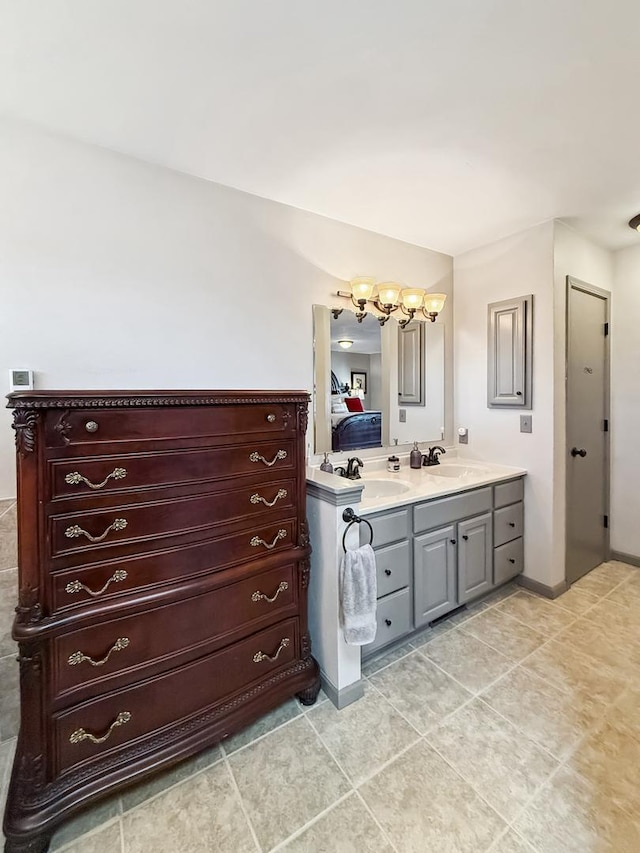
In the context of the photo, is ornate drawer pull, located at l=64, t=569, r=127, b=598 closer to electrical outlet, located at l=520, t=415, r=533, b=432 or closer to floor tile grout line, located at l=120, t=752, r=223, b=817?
floor tile grout line, located at l=120, t=752, r=223, b=817

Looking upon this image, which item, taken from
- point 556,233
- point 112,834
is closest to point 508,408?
point 556,233

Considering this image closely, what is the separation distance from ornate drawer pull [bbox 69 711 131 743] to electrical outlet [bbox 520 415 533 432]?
8.83ft

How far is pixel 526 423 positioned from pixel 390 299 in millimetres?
1301

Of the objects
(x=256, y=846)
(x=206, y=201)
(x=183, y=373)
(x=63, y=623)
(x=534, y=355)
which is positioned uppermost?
(x=206, y=201)

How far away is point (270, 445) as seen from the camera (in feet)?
5.04

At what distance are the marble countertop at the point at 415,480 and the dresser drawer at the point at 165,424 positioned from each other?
382 millimetres

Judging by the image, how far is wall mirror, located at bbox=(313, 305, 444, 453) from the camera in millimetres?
2396

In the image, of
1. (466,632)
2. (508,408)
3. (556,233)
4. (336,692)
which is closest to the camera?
(336,692)

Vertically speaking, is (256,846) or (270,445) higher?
(270,445)

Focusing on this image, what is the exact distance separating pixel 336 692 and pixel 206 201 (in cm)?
251

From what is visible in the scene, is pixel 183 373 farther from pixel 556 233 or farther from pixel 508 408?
pixel 556 233

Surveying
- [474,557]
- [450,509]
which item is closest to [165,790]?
[450,509]

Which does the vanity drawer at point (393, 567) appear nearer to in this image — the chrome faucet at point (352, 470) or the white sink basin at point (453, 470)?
the chrome faucet at point (352, 470)

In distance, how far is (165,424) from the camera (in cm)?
129
